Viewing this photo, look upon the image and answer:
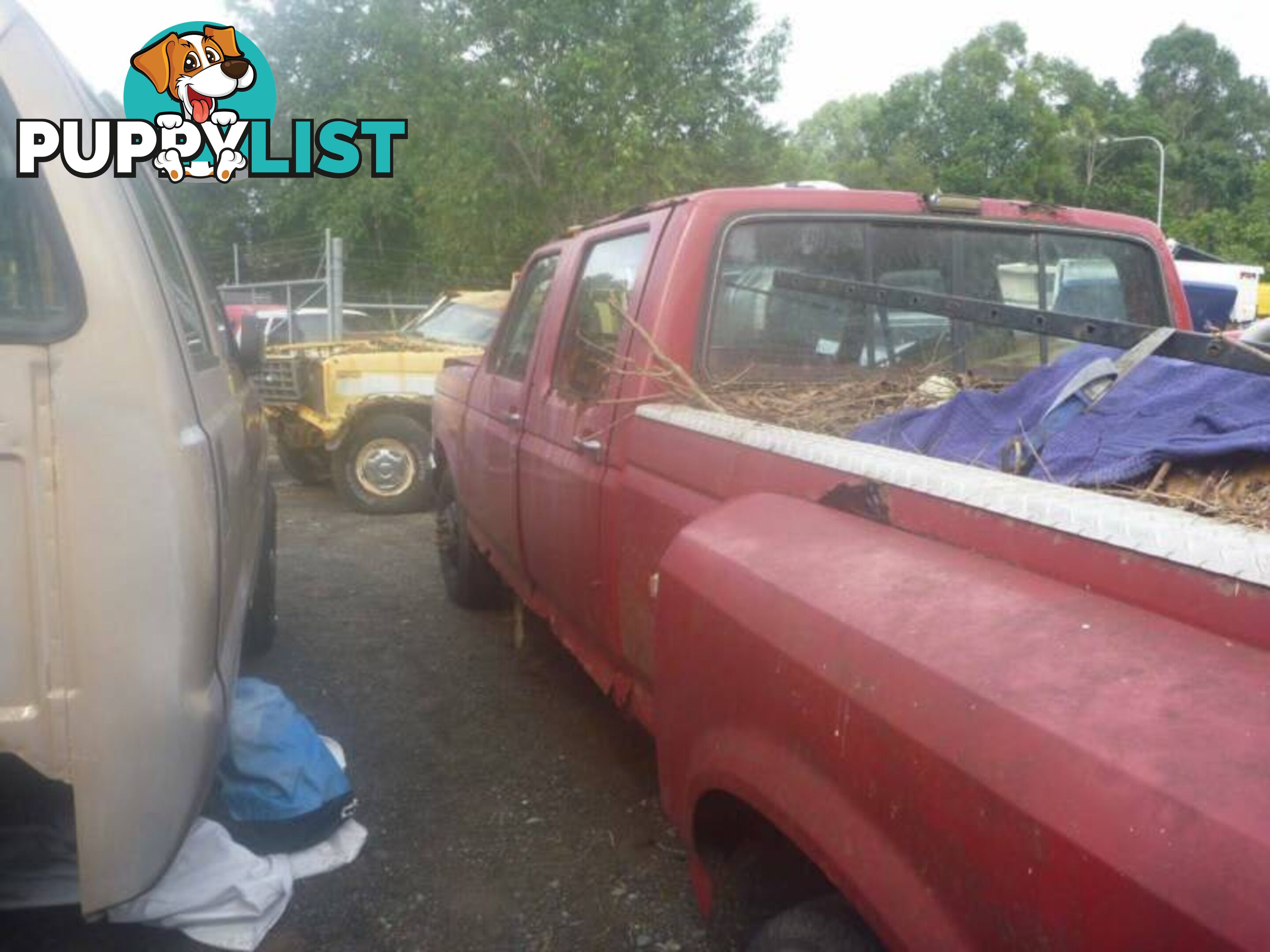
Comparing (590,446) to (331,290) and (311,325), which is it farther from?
(311,325)

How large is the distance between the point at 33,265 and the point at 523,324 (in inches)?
112

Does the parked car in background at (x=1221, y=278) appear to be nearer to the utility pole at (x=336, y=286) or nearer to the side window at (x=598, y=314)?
the utility pole at (x=336, y=286)

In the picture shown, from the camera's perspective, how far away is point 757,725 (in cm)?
183

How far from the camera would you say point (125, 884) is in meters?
2.07

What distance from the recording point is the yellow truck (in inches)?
341

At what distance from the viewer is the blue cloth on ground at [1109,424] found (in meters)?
1.84

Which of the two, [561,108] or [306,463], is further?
[561,108]

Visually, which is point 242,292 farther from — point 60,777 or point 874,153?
point 874,153

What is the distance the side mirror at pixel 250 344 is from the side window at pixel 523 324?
97cm

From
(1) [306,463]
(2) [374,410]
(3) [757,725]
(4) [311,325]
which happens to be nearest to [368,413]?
(2) [374,410]

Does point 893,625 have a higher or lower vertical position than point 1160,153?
lower

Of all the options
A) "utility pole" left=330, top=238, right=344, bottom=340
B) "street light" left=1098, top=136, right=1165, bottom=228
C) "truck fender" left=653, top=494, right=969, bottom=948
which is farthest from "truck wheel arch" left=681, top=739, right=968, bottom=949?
"street light" left=1098, top=136, right=1165, bottom=228

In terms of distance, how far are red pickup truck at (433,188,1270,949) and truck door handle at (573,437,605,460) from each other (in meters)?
0.01

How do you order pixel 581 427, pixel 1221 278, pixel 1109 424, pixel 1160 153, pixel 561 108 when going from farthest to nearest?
pixel 1160 153 → pixel 561 108 → pixel 1221 278 → pixel 581 427 → pixel 1109 424
